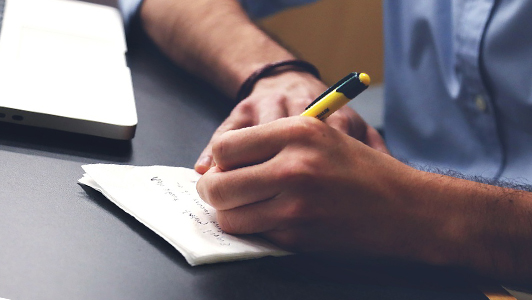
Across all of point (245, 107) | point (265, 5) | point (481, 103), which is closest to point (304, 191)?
point (245, 107)

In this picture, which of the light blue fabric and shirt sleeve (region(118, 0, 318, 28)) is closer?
the light blue fabric

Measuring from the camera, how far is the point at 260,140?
393 mm

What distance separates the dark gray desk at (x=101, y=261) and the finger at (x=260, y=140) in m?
0.08

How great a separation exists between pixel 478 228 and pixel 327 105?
156 millimetres

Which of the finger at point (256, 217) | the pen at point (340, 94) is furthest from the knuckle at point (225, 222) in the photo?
the pen at point (340, 94)

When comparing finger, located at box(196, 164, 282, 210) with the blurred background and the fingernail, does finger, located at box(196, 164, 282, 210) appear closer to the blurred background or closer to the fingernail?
the fingernail

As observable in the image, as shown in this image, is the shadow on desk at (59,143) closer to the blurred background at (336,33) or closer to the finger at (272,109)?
the finger at (272,109)

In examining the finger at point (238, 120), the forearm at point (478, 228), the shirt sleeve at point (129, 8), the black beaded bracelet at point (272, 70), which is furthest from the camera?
the shirt sleeve at point (129, 8)

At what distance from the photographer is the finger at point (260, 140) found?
0.39 meters

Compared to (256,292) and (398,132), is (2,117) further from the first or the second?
(398,132)

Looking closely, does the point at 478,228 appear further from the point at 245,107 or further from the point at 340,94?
the point at 245,107

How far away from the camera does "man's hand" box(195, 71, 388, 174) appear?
0.59 m

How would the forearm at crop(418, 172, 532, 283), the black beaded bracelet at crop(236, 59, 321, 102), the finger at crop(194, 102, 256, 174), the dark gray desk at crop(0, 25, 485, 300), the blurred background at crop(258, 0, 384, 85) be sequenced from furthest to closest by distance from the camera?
the blurred background at crop(258, 0, 384, 85)
the black beaded bracelet at crop(236, 59, 321, 102)
the finger at crop(194, 102, 256, 174)
the forearm at crop(418, 172, 532, 283)
the dark gray desk at crop(0, 25, 485, 300)

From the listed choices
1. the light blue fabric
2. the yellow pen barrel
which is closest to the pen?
the yellow pen barrel
